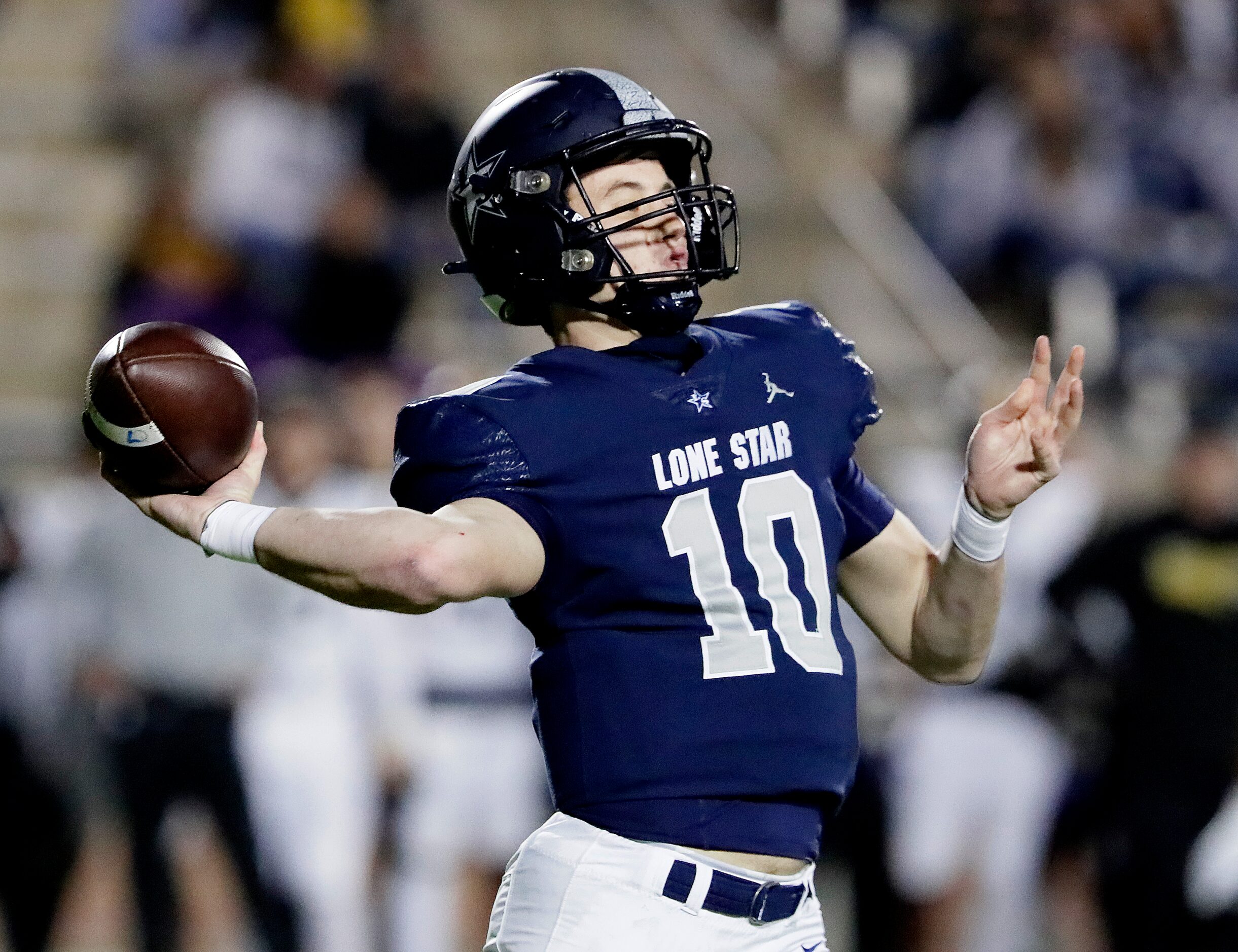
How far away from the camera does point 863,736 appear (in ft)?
22.0

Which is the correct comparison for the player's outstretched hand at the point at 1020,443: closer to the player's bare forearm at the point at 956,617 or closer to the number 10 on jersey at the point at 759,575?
the player's bare forearm at the point at 956,617

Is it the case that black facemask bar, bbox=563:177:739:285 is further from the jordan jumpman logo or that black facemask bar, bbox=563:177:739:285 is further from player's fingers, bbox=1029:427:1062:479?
player's fingers, bbox=1029:427:1062:479

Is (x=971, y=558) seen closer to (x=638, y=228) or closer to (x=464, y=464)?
(x=638, y=228)

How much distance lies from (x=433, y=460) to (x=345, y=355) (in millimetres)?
4726

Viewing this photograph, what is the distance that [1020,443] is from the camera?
2779 mm

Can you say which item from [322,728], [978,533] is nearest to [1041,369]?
[978,533]

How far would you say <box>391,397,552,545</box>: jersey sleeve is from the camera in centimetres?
247

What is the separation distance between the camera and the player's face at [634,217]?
2717 millimetres

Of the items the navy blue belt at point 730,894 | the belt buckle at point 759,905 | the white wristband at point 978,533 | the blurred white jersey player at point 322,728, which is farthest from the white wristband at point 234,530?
the blurred white jersey player at point 322,728

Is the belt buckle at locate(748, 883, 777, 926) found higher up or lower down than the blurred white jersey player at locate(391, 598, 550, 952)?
higher up

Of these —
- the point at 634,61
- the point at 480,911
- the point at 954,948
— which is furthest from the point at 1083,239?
the point at 480,911

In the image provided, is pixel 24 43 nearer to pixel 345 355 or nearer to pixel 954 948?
pixel 345 355

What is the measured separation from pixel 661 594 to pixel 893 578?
23.4 inches

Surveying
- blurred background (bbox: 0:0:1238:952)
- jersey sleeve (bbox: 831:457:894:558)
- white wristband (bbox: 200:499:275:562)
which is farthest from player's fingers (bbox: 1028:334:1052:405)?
blurred background (bbox: 0:0:1238:952)
